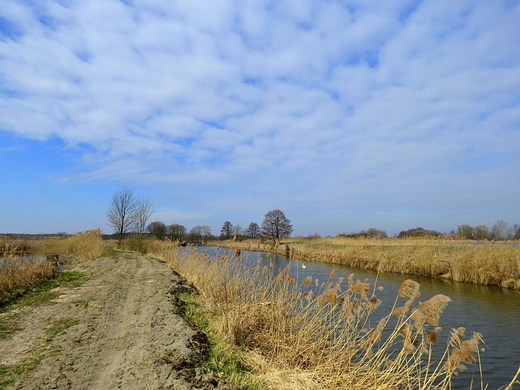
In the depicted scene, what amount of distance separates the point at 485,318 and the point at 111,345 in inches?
421

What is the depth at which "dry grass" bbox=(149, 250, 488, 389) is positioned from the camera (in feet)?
12.2

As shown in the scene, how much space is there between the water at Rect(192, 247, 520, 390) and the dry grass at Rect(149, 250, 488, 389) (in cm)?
78

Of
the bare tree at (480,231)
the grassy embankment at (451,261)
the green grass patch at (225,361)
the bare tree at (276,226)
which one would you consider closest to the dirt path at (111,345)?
the green grass patch at (225,361)

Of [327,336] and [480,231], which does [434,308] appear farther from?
[480,231]

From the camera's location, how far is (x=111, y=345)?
4773 millimetres

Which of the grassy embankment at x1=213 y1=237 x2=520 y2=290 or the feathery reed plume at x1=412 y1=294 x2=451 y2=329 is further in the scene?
the grassy embankment at x1=213 y1=237 x2=520 y2=290

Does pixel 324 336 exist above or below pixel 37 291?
below

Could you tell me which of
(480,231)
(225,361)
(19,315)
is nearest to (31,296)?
(19,315)

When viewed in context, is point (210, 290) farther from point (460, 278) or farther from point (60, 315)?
point (460, 278)

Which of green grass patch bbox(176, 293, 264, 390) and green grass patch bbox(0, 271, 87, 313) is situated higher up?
green grass patch bbox(0, 271, 87, 313)

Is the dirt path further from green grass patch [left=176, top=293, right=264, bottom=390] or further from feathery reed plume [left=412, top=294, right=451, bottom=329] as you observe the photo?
feathery reed plume [left=412, top=294, right=451, bottom=329]

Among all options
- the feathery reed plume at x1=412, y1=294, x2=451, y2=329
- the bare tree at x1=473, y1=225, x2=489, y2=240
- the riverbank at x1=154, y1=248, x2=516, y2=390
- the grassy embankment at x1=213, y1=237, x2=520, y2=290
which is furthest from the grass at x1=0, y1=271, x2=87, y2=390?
the bare tree at x1=473, y1=225, x2=489, y2=240

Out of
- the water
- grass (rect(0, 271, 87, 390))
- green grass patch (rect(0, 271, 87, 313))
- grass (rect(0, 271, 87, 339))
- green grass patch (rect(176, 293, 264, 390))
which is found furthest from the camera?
green grass patch (rect(0, 271, 87, 313))

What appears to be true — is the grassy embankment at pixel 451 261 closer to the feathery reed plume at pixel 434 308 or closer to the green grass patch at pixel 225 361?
the green grass patch at pixel 225 361
